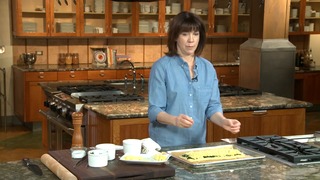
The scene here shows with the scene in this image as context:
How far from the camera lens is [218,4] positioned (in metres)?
8.43

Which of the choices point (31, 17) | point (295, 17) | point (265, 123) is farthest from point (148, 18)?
point (265, 123)

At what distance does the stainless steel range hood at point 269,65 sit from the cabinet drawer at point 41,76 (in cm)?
286

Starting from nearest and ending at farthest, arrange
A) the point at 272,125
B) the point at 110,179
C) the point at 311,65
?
the point at 110,179
the point at 272,125
the point at 311,65

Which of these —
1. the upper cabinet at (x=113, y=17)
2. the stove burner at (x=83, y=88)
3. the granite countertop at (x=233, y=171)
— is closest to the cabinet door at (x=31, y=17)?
the upper cabinet at (x=113, y=17)

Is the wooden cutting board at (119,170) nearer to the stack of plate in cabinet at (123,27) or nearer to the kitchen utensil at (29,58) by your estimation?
the kitchen utensil at (29,58)

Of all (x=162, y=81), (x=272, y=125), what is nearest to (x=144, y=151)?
(x=162, y=81)

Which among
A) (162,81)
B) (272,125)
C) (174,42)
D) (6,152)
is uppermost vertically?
(174,42)

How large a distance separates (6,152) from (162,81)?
3.69m

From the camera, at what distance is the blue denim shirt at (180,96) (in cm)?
289

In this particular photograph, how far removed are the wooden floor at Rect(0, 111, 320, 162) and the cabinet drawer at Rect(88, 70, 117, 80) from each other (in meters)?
1.07

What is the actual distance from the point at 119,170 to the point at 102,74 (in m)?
5.41

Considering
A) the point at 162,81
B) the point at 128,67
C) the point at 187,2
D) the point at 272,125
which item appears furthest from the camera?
the point at 187,2

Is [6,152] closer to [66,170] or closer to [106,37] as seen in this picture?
[106,37]

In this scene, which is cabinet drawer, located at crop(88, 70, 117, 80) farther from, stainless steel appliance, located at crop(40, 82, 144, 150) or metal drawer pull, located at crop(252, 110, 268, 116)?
metal drawer pull, located at crop(252, 110, 268, 116)
